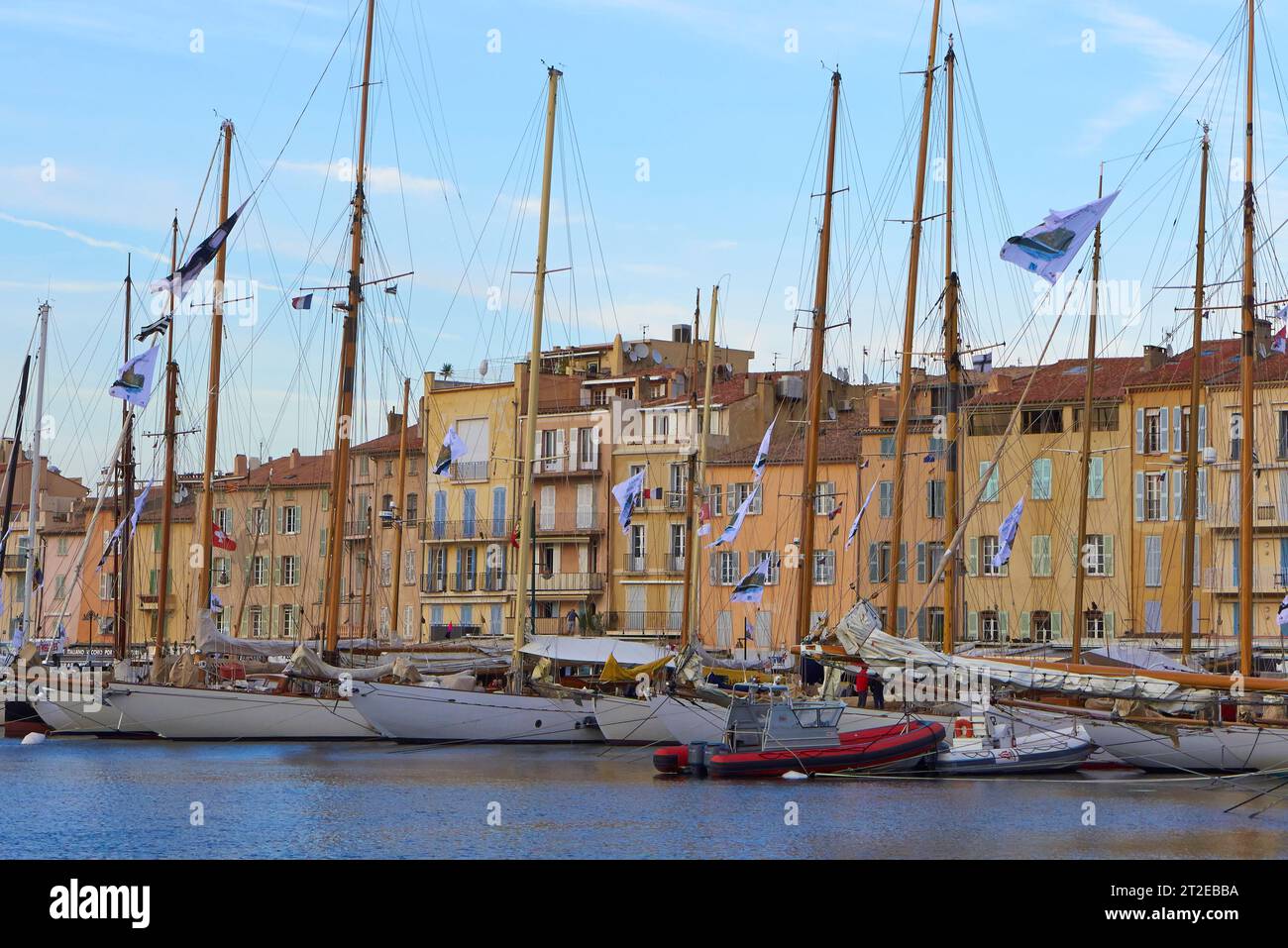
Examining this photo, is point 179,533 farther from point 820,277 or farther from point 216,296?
point 820,277

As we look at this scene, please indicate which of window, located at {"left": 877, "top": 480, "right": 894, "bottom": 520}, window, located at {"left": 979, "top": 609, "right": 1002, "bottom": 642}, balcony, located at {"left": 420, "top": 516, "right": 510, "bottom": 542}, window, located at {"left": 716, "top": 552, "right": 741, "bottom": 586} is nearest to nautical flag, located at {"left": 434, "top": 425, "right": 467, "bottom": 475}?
window, located at {"left": 877, "top": 480, "right": 894, "bottom": 520}

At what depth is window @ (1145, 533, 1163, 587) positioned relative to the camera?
75688 mm

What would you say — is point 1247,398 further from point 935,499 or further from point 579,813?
point 935,499

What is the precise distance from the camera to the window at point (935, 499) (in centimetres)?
8138

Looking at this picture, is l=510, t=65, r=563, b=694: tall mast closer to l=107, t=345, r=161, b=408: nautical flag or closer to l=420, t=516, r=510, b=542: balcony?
l=107, t=345, r=161, b=408: nautical flag

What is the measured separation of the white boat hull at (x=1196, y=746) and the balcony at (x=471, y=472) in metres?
52.8

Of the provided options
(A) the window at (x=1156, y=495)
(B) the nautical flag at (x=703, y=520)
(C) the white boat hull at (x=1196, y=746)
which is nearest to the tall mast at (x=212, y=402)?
(B) the nautical flag at (x=703, y=520)

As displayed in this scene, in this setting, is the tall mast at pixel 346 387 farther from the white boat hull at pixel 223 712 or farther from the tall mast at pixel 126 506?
the tall mast at pixel 126 506

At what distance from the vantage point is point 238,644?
2557 inches

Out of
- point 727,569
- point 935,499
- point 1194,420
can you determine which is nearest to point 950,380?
point 1194,420

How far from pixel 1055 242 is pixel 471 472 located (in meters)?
60.4

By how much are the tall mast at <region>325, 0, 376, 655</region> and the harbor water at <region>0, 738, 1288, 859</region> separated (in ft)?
21.1

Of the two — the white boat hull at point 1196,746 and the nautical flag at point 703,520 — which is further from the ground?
the nautical flag at point 703,520
